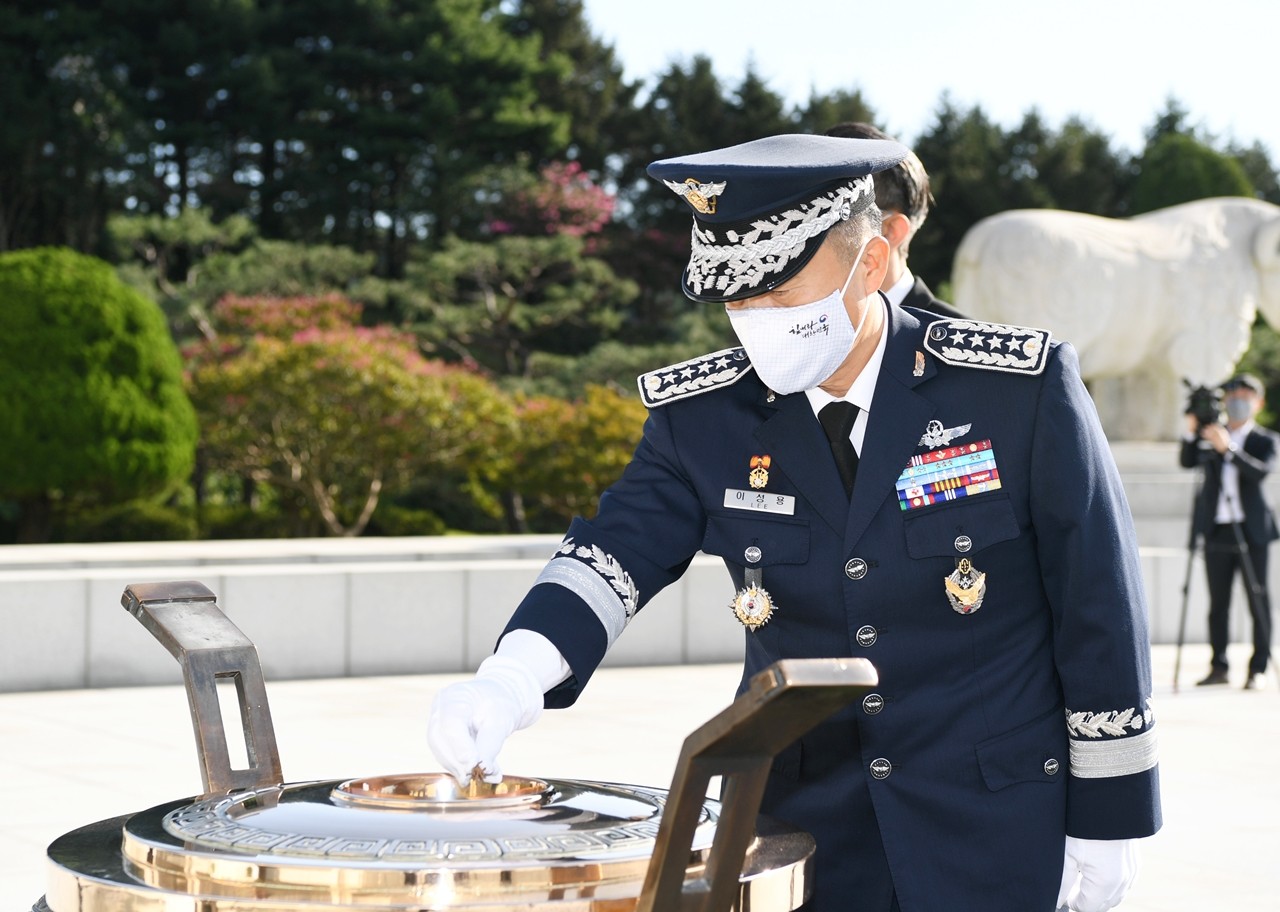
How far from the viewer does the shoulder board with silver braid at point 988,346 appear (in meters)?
2.20

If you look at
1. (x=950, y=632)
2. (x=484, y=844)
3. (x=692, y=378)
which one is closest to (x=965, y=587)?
(x=950, y=632)

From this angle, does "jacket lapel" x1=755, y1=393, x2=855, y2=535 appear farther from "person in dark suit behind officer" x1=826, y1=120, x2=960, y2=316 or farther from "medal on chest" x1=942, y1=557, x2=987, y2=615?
"person in dark suit behind officer" x1=826, y1=120, x2=960, y2=316

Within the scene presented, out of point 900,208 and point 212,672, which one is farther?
point 900,208

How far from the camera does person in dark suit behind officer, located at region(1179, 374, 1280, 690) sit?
884 cm

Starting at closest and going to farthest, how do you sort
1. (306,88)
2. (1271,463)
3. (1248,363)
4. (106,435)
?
(1271,463)
(106,435)
(306,88)
(1248,363)

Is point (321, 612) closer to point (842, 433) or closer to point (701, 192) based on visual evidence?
point (842, 433)

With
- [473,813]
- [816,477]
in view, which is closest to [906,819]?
[816,477]

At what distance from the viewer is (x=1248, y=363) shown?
88.1 feet

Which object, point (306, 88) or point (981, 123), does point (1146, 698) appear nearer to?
point (306, 88)

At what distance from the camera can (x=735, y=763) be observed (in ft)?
4.98

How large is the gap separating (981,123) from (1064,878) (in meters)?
29.6

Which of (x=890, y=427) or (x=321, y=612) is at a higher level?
(x=890, y=427)

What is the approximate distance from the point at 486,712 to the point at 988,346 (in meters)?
0.87

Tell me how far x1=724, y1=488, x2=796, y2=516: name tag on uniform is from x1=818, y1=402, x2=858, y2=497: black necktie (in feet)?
0.27
